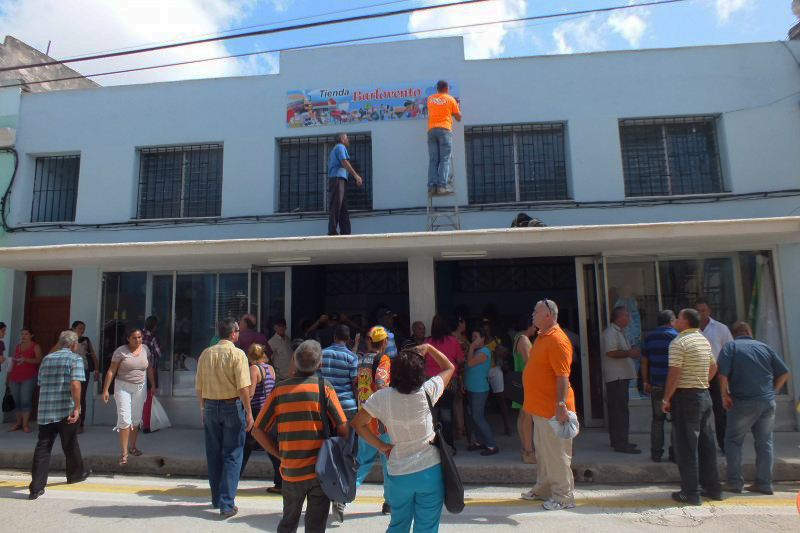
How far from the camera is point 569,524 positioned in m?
4.71

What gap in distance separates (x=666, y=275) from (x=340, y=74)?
6420 mm

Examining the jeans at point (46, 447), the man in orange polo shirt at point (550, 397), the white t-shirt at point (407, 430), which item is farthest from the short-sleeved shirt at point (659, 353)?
the jeans at point (46, 447)

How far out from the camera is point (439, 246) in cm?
709

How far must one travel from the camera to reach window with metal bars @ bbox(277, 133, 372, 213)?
9.68m

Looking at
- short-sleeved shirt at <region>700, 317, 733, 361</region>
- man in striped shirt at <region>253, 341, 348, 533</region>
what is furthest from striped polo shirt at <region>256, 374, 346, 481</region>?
short-sleeved shirt at <region>700, 317, 733, 361</region>

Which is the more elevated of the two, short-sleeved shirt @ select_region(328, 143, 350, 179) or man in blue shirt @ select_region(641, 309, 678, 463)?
short-sleeved shirt @ select_region(328, 143, 350, 179)

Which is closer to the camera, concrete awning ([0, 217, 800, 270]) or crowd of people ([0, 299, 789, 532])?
crowd of people ([0, 299, 789, 532])

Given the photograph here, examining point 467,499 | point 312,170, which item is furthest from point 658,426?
point 312,170

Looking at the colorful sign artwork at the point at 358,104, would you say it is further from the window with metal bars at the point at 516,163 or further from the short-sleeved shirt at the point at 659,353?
the short-sleeved shirt at the point at 659,353

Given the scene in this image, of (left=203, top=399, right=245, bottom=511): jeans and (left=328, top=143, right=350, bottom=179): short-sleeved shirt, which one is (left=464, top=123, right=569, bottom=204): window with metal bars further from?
(left=203, top=399, right=245, bottom=511): jeans

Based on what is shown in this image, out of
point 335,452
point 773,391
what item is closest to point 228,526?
point 335,452

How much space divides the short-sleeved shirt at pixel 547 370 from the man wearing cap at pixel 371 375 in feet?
4.51

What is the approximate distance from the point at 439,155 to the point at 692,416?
5.25 metres

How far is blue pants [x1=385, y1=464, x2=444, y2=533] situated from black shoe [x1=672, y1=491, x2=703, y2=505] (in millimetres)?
3106
